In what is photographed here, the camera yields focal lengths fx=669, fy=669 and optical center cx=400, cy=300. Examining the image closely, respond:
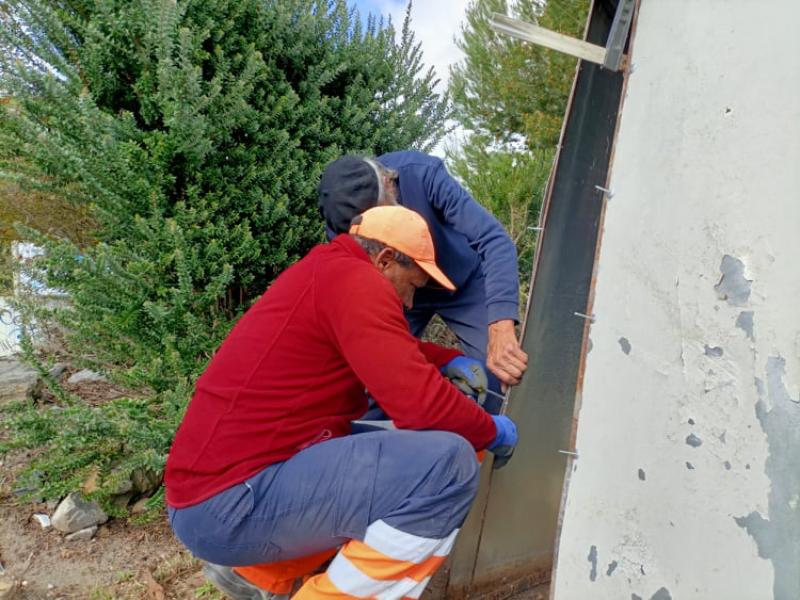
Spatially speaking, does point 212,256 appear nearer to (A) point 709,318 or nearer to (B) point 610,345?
(B) point 610,345

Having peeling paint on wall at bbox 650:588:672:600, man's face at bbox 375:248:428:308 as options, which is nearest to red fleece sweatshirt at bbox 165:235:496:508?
man's face at bbox 375:248:428:308

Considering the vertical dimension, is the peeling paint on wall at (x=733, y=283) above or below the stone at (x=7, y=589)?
above

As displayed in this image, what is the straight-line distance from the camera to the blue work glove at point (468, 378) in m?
2.34

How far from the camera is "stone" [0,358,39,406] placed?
142 inches

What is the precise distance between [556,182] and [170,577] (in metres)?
2.14

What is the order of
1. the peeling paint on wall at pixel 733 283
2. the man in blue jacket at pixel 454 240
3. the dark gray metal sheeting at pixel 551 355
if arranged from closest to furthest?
1. the peeling paint on wall at pixel 733 283
2. the man in blue jacket at pixel 454 240
3. the dark gray metal sheeting at pixel 551 355

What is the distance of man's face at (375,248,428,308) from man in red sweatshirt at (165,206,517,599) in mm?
134

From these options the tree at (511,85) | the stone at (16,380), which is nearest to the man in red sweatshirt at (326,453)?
the stone at (16,380)

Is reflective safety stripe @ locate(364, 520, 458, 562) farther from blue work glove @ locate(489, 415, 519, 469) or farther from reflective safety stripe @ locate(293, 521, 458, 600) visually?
blue work glove @ locate(489, 415, 519, 469)

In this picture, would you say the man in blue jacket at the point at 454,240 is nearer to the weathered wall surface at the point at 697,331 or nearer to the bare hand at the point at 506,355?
the bare hand at the point at 506,355

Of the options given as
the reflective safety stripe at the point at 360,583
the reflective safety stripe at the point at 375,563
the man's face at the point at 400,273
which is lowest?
the reflective safety stripe at the point at 360,583

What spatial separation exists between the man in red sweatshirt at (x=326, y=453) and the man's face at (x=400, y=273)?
134 millimetres

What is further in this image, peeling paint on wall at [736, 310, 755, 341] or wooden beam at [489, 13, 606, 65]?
wooden beam at [489, 13, 606, 65]

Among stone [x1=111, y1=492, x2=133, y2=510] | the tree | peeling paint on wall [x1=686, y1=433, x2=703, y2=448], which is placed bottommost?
stone [x1=111, y1=492, x2=133, y2=510]
